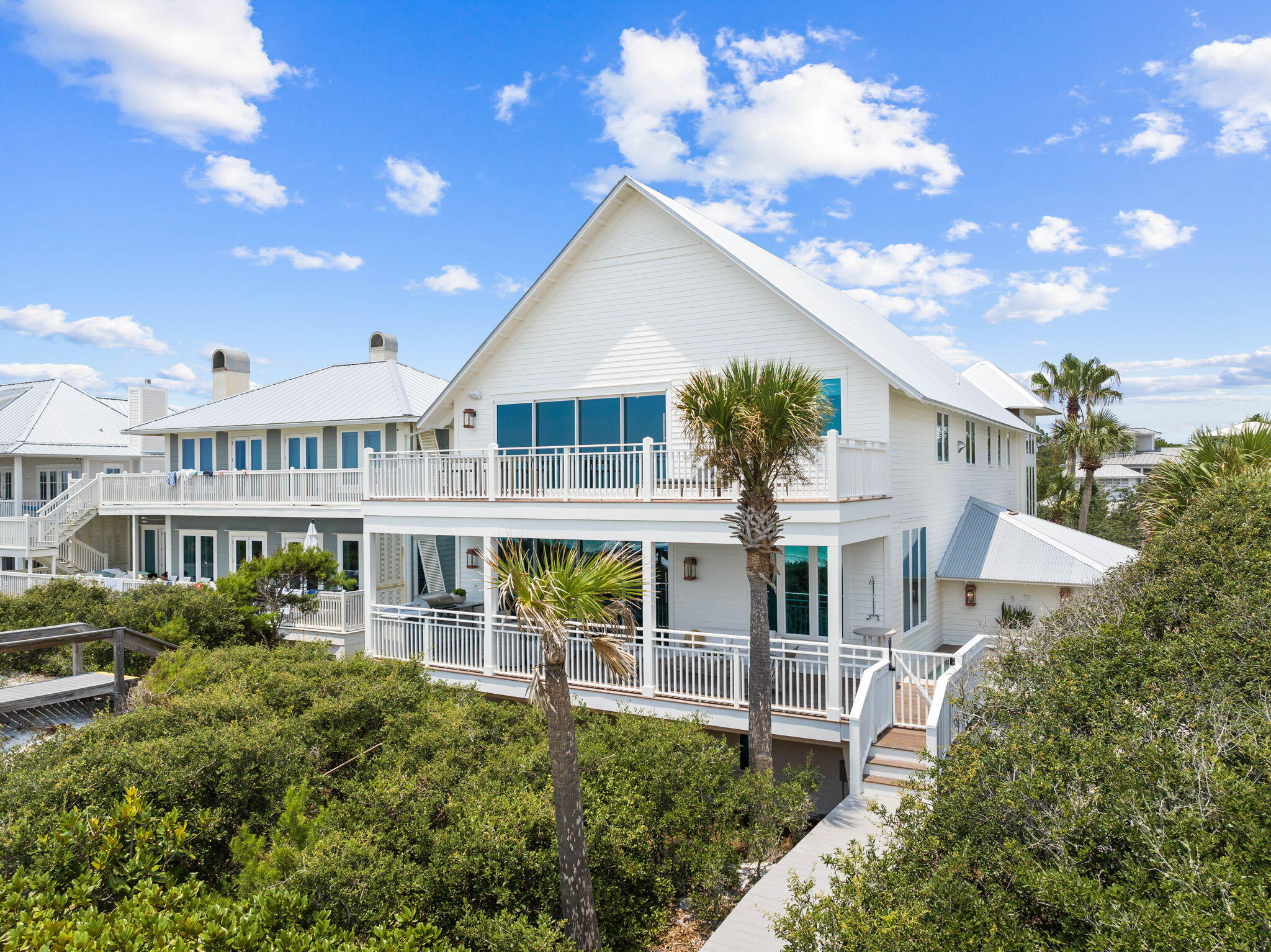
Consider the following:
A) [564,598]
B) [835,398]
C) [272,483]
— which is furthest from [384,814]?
[272,483]

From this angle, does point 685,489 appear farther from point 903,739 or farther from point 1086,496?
point 1086,496

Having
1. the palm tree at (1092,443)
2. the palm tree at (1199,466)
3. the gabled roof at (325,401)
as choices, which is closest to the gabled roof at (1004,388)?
the palm tree at (1092,443)

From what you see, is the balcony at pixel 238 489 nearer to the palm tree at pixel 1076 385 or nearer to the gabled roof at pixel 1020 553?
the gabled roof at pixel 1020 553

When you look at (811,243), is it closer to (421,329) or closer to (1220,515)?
(421,329)

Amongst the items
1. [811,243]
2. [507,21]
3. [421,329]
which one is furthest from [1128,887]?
[811,243]

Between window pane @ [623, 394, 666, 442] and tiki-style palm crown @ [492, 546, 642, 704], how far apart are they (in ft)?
31.4

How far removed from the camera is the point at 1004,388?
31391mm

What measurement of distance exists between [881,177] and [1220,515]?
57.3 feet

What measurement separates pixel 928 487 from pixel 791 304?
569cm

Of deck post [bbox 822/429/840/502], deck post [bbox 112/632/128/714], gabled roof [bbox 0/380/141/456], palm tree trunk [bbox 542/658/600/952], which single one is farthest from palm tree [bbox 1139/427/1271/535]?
gabled roof [bbox 0/380/141/456]

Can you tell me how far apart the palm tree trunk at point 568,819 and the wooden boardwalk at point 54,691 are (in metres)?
8.97

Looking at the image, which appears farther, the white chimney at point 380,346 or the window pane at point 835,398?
the white chimney at point 380,346

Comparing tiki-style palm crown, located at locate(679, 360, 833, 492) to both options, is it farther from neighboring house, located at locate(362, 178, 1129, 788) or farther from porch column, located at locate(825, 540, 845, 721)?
porch column, located at locate(825, 540, 845, 721)

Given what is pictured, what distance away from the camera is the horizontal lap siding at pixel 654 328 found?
49.3ft
